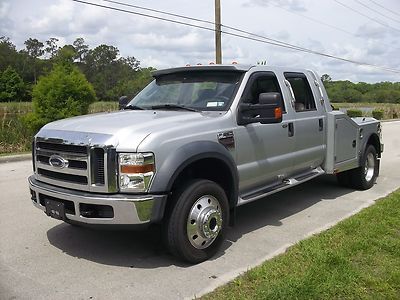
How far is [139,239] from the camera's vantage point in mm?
5117

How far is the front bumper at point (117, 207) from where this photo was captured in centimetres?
391

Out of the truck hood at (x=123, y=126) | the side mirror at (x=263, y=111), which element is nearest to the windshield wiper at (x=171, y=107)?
the truck hood at (x=123, y=126)

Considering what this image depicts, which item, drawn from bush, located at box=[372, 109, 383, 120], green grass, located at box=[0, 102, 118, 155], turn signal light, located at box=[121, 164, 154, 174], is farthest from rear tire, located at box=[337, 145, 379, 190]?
bush, located at box=[372, 109, 383, 120]

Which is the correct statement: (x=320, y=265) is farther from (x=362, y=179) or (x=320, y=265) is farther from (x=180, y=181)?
(x=362, y=179)

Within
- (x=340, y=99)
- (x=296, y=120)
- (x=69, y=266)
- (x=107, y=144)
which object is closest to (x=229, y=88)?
(x=296, y=120)

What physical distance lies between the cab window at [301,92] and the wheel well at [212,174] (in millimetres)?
1802

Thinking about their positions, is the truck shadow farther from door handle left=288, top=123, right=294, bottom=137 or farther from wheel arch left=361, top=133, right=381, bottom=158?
wheel arch left=361, top=133, right=381, bottom=158

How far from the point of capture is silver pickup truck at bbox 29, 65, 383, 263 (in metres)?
3.96

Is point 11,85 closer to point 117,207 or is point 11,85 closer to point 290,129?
point 290,129

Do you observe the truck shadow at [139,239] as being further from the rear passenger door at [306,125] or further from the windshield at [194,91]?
the windshield at [194,91]

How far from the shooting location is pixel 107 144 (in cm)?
392

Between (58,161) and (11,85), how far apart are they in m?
90.5

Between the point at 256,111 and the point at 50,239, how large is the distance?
8.73ft

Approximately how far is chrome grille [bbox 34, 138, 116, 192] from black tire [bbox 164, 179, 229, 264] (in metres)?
0.64
